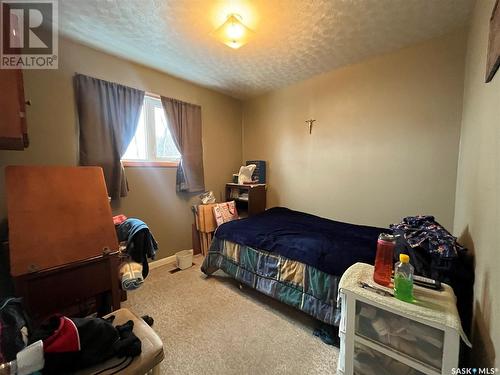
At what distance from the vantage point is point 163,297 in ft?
6.80

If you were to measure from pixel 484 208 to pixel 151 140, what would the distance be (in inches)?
118

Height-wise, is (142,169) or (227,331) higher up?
(142,169)

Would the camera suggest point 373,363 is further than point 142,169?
No

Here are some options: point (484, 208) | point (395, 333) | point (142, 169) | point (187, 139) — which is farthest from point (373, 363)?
point (187, 139)

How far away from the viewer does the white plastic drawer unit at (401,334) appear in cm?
92

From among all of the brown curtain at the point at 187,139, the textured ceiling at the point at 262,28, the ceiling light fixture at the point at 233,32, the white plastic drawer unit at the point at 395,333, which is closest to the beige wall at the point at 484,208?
the white plastic drawer unit at the point at 395,333

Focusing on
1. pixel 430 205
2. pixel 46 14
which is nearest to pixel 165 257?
pixel 46 14

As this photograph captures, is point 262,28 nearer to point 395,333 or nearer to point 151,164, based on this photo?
point 151,164

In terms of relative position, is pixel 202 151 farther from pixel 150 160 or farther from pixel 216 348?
pixel 216 348

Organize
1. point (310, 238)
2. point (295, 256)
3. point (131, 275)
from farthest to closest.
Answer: point (310, 238), point (295, 256), point (131, 275)

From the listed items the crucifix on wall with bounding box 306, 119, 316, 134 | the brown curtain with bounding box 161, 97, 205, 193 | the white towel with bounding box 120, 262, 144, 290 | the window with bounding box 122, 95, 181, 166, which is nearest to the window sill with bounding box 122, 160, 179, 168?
the window with bounding box 122, 95, 181, 166

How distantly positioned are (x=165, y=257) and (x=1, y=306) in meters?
1.92

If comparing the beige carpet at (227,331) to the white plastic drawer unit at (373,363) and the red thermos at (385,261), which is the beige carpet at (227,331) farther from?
the red thermos at (385,261)

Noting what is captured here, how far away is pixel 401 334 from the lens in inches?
39.3
